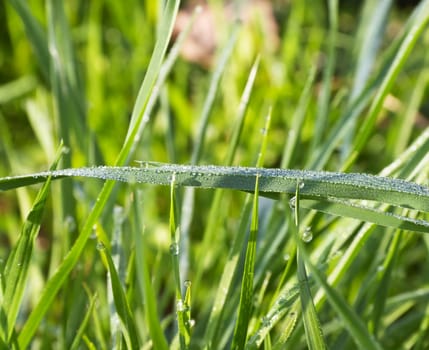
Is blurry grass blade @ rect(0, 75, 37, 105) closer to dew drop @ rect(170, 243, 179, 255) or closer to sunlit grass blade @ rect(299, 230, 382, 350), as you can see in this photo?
dew drop @ rect(170, 243, 179, 255)

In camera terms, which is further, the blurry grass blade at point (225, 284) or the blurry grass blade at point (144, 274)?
the blurry grass blade at point (225, 284)

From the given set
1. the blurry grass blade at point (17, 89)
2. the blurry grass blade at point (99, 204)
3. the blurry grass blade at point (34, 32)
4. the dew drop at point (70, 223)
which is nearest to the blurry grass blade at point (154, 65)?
the blurry grass blade at point (99, 204)

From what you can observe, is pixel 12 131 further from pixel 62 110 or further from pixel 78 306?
pixel 78 306

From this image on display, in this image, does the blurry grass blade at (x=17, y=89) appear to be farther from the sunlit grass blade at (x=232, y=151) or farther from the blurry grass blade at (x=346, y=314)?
the blurry grass blade at (x=346, y=314)

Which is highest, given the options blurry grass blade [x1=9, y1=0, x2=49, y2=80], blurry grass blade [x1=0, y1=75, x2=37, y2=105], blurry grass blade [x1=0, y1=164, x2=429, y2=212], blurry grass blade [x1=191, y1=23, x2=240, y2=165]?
blurry grass blade [x1=0, y1=75, x2=37, y2=105]

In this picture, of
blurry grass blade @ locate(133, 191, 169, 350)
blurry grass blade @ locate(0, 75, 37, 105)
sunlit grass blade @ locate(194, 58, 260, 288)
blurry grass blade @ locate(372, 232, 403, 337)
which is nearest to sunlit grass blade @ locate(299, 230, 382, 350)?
blurry grass blade @ locate(133, 191, 169, 350)

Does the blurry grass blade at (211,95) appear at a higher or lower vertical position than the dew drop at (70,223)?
higher

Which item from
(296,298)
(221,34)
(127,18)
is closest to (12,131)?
(127,18)
